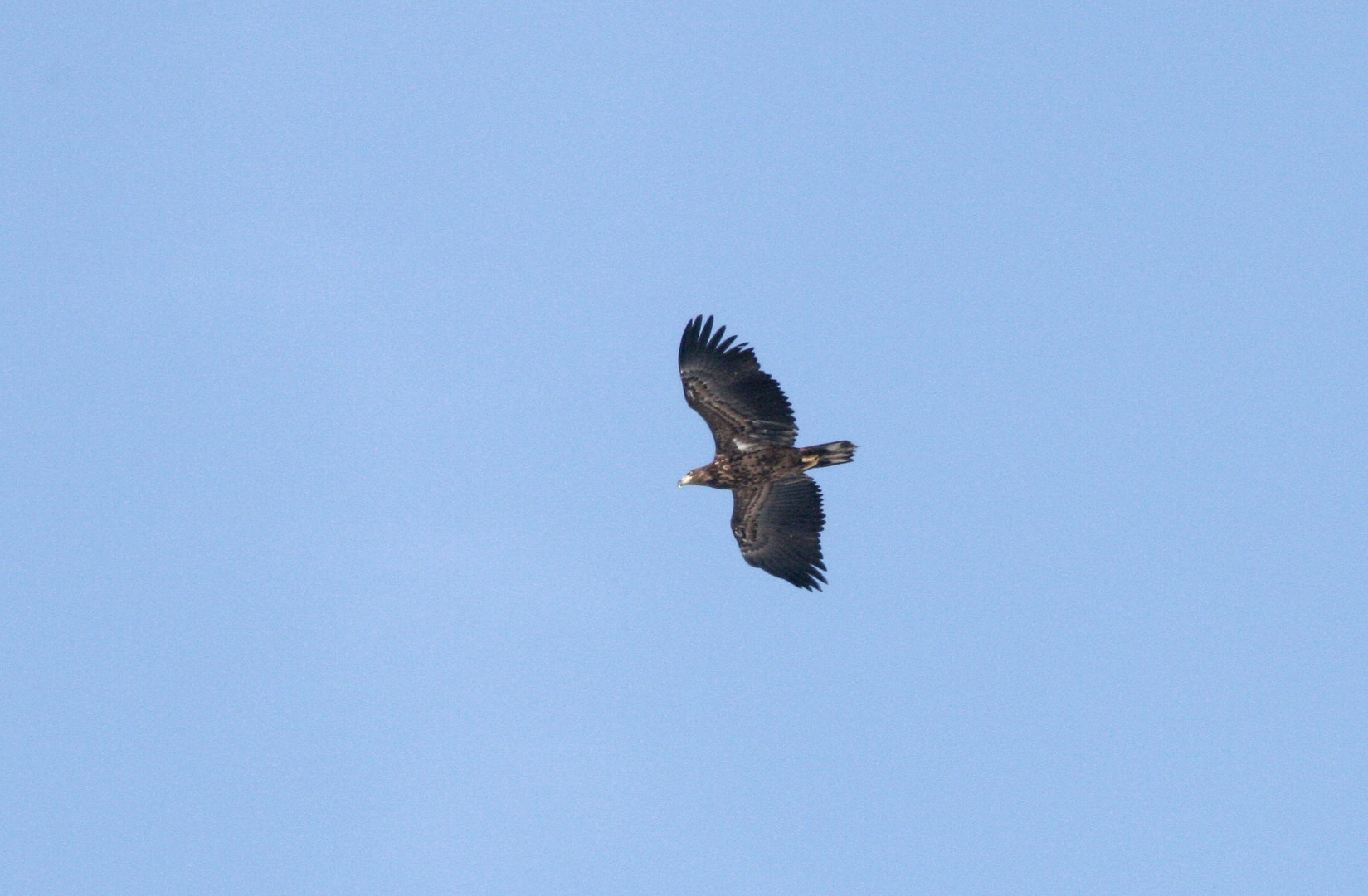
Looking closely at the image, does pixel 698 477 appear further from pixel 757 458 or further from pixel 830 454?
pixel 830 454

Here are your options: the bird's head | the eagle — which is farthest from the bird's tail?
the bird's head

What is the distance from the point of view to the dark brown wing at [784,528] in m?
27.6

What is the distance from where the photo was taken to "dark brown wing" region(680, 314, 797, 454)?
27.2m

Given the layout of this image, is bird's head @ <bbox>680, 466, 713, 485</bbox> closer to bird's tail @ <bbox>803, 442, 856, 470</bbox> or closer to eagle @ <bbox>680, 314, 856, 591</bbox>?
eagle @ <bbox>680, 314, 856, 591</bbox>

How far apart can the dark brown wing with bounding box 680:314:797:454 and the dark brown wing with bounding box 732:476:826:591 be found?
93 centimetres

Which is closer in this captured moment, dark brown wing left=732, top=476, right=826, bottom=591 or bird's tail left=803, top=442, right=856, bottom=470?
bird's tail left=803, top=442, right=856, bottom=470

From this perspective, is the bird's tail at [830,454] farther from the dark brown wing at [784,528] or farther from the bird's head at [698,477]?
the bird's head at [698,477]

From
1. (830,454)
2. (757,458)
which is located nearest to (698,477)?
(757,458)

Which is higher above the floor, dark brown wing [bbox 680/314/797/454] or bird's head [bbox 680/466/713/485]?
dark brown wing [bbox 680/314/797/454]

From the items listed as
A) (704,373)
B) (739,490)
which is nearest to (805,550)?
(739,490)

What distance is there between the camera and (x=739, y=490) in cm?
2794

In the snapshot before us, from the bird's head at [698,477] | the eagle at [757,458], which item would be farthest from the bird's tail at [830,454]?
the bird's head at [698,477]

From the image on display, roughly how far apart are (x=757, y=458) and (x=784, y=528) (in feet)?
4.71

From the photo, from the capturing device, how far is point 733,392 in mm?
27266
